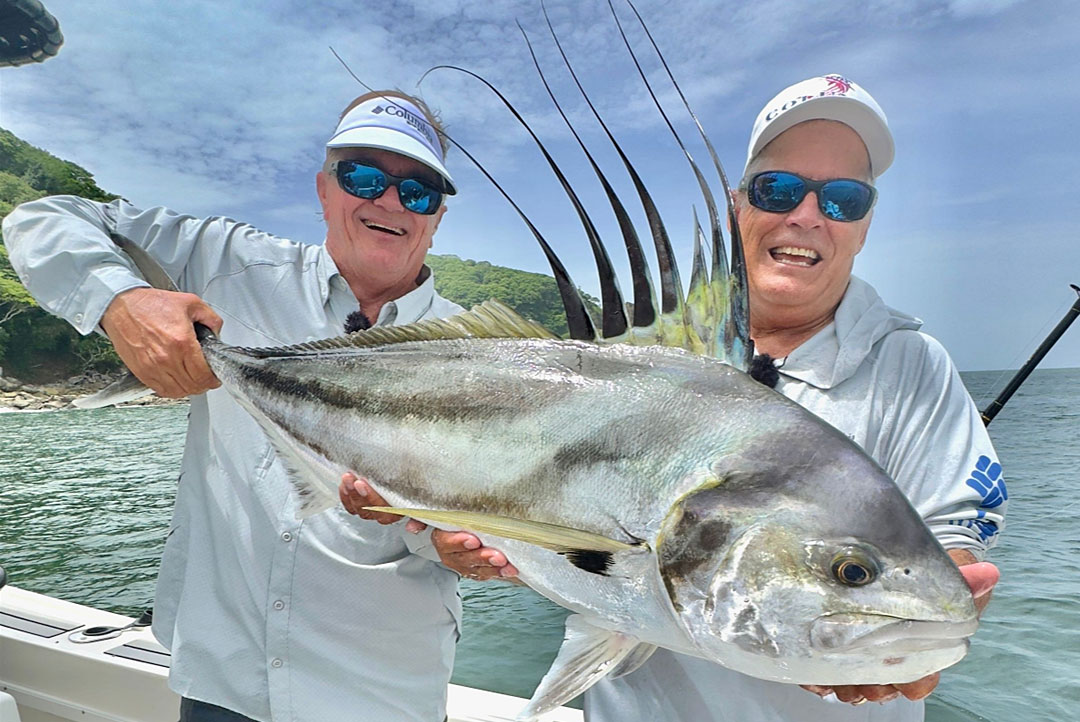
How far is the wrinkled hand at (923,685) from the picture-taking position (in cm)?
110

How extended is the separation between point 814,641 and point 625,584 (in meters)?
0.27

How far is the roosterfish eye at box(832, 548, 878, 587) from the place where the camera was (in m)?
0.93

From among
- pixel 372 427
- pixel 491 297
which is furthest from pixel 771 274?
pixel 372 427

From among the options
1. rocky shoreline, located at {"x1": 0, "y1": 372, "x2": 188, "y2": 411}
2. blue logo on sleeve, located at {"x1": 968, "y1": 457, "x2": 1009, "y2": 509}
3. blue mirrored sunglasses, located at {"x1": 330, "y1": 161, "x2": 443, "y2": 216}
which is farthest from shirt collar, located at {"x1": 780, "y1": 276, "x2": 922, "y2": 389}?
rocky shoreline, located at {"x1": 0, "y1": 372, "x2": 188, "y2": 411}

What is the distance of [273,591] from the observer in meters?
1.85

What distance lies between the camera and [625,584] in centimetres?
106

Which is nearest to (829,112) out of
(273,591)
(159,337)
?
(159,337)

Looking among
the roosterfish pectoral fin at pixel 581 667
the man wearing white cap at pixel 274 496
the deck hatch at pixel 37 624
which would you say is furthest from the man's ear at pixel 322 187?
the deck hatch at pixel 37 624

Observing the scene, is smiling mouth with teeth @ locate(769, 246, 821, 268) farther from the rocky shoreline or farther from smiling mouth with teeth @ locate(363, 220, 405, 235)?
the rocky shoreline

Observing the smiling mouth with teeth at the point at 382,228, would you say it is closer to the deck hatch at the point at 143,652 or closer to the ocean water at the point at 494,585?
the deck hatch at the point at 143,652

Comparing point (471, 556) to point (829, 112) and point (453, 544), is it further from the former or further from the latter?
point (829, 112)

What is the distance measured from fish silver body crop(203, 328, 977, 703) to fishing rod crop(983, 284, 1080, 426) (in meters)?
5.07

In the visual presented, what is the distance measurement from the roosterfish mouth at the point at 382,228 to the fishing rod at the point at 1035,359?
4.89 meters

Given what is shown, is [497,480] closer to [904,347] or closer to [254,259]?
[904,347]
